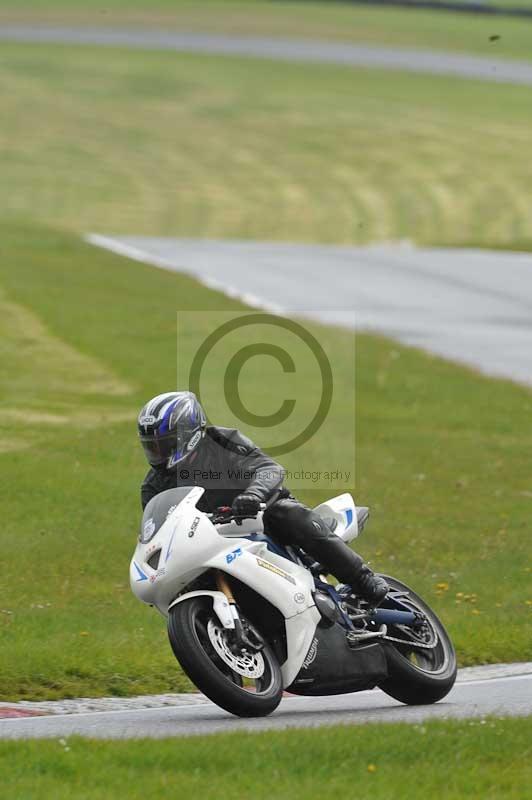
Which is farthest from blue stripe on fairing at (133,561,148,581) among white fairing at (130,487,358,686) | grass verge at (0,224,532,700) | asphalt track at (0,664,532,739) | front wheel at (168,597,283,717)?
grass verge at (0,224,532,700)

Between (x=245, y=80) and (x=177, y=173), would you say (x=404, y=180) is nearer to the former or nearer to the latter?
(x=177, y=173)

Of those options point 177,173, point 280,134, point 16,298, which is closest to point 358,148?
point 280,134

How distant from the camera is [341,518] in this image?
9234mm

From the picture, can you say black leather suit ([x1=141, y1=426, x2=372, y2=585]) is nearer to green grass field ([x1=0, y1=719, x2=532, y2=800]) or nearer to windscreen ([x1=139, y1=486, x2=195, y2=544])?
windscreen ([x1=139, y1=486, x2=195, y2=544])

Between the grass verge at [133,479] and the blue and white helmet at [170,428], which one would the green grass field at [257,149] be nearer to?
the grass verge at [133,479]

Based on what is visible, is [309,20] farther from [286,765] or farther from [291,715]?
[286,765]

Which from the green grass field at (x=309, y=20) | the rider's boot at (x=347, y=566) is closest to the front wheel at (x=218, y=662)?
the rider's boot at (x=347, y=566)

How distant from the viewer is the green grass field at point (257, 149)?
42.8m

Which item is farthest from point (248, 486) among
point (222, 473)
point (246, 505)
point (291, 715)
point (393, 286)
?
point (393, 286)

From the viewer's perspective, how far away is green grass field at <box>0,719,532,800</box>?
267 inches

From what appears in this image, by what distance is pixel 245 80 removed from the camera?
5953 centimetres

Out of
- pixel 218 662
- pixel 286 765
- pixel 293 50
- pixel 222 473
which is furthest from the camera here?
pixel 293 50

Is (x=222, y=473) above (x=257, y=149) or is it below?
above

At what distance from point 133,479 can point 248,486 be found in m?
8.22
